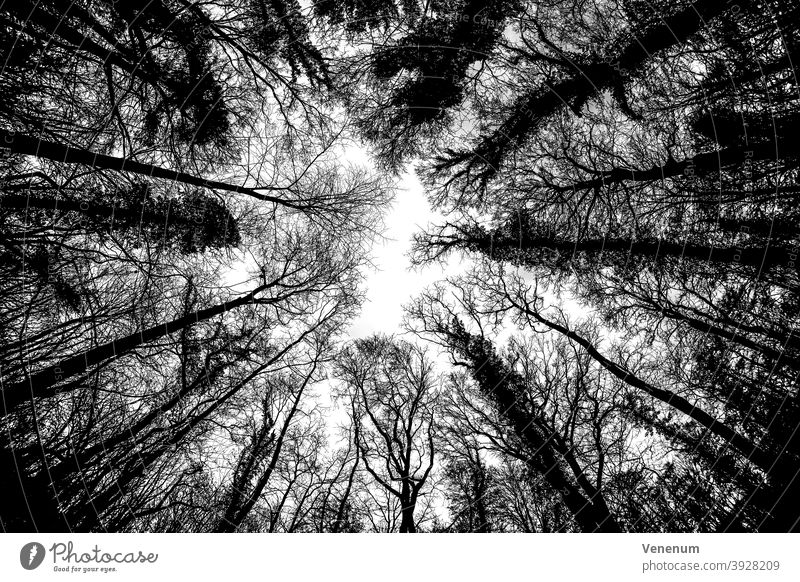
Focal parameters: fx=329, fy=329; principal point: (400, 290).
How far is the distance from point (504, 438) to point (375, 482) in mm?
4590

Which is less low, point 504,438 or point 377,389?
point 377,389

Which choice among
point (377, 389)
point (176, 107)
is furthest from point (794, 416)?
point (176, 107)

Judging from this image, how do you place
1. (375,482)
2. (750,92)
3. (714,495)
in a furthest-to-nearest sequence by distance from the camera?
1. (375,482)
2. (714,495)
3. (750,92)

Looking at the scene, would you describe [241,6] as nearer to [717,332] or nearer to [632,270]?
[632,270]

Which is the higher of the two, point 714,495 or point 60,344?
point 60,344

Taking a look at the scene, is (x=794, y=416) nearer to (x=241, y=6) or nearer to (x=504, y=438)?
(x=504, y=438)

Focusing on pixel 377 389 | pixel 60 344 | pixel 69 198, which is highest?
pixel 69 198

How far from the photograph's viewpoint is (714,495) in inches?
314

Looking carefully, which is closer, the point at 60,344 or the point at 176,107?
the point at 60,344

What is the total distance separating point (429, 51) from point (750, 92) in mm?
7225

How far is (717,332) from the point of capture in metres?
8.80

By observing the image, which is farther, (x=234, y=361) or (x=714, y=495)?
(x=234, y=361)
